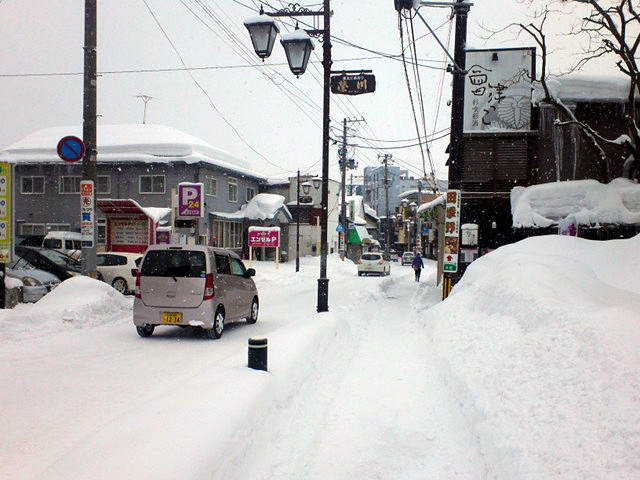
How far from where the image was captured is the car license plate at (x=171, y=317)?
9016 mm

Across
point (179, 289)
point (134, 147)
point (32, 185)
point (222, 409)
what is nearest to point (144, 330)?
point (179, 289)


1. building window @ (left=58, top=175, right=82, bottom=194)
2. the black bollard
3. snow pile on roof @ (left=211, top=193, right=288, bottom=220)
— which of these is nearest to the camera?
the black bollard

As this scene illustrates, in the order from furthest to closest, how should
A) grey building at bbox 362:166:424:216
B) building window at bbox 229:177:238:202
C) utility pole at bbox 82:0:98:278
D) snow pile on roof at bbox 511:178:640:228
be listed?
grey building at bbox 362:166:424:216
building window at bbox 229:177:238:202
snow pile on roof at bbox 511:178:640:228
utility pole at bbox 82:0:98:278

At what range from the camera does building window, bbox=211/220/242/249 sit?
1268 inches

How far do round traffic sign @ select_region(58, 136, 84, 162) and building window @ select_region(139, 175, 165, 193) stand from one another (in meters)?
19.2

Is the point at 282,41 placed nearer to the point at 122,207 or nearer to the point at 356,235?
the point at 122,207

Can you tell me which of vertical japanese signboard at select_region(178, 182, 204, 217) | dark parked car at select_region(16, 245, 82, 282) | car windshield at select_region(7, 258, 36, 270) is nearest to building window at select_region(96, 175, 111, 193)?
vertical japanese signboard at select_region(178, 182, 204, 217)

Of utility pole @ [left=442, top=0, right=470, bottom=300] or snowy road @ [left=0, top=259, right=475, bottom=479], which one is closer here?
snowy road @ [left=0, top=259, right=475, bottom=479]

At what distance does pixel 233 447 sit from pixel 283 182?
121 feet

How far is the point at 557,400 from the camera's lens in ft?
14.8

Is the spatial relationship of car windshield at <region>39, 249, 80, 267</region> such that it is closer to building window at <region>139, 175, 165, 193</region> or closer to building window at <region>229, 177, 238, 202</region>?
building window at <region>139, 175, 165, 193</region>

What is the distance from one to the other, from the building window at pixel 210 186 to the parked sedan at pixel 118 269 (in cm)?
1380

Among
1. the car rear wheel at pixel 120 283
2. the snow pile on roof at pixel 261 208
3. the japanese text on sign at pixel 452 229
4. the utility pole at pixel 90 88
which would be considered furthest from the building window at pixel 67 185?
the japanese text on sign at pixel 452 229

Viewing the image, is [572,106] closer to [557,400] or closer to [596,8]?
[596,8]
